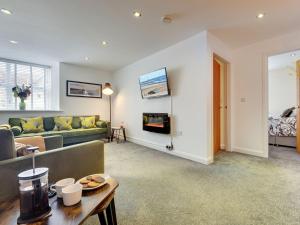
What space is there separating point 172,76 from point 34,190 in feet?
10.6

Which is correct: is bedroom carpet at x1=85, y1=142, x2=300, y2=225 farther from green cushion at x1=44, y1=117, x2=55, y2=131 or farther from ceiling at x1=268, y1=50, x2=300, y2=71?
ceiling at x1=268, y1=50, x2=300, y2=71

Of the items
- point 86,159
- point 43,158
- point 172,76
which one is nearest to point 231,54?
point 172,76

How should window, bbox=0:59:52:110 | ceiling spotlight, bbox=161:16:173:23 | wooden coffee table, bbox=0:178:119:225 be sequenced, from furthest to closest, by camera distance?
window, bbox=0:59:52:110
ceiling spotlight, bbox=161:16:173:23
wooden coffee table, bbox=0:178:119:225

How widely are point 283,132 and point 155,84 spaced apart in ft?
11.3

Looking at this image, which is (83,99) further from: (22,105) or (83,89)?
(22,105)

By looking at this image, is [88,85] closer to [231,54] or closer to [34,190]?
[231,54]

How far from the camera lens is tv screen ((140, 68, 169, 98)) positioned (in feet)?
11.9

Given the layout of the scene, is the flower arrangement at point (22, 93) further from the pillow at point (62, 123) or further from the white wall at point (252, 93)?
the white wall at point (252, 93)

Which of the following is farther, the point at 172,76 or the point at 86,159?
the point at 172,76

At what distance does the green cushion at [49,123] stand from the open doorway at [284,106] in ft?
Answer: 17.7

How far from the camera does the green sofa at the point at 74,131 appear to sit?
3.87 meters

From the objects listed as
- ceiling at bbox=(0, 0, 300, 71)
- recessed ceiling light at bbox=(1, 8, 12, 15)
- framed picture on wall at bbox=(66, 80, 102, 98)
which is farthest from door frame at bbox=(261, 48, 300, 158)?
framed picture on wall at bbox=(66, 80, 102, 98)

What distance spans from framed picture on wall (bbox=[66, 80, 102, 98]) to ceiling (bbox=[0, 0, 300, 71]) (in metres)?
1.34

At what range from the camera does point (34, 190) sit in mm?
833
